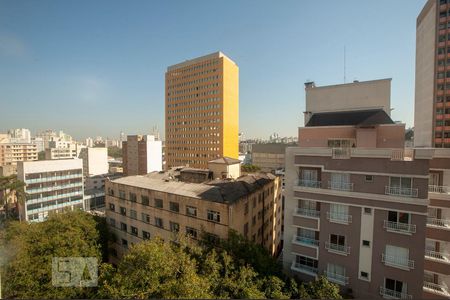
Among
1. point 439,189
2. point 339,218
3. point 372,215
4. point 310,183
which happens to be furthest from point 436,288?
point 310,183

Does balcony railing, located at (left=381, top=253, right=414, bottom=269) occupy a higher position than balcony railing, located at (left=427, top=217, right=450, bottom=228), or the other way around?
balcony railing, located at (left=427, top=217, right=450, bottom=228)

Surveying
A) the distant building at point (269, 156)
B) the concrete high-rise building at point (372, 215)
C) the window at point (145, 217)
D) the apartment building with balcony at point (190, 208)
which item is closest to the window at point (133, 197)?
the apartment building with balcony at point (190, 208)

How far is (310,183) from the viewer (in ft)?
50.9

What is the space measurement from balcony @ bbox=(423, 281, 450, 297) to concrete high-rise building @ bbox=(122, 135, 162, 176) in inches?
2955

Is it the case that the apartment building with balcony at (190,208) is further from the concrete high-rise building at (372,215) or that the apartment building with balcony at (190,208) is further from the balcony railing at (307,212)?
A: the balcony railing at (307,212)

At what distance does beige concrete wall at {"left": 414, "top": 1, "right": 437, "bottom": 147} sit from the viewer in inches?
1780

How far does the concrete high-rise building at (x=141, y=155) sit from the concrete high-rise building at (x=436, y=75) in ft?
253

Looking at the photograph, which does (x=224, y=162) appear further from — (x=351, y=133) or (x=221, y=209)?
(x=351, y=133)

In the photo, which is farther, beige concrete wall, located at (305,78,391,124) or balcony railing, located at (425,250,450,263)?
beige concrete wall, located at (305,78,391,124)

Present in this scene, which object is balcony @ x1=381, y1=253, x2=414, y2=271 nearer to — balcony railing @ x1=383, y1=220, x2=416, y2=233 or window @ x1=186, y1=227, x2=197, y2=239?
balcony railing @ x1=383, y1=220, x2=416, y2=233

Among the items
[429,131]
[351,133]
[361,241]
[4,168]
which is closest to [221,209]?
[361,241]

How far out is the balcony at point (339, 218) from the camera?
13907mm

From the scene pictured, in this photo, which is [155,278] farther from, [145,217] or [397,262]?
[397,262]

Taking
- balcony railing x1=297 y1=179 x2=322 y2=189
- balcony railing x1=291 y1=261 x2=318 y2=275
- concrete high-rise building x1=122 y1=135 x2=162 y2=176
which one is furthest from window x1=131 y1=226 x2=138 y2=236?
A: concrete high-rise building x1=122 y1=135 x2=162 y2=176
